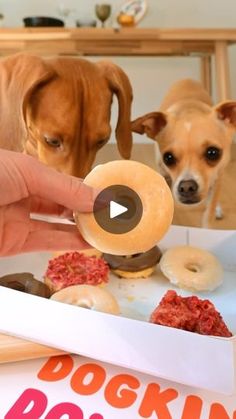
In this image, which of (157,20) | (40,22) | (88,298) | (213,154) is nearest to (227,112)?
(213,154)

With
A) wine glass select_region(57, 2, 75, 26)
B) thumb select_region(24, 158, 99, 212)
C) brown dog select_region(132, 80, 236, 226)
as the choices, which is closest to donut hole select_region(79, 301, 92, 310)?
thumb select_region(24, 158, 99, 212)

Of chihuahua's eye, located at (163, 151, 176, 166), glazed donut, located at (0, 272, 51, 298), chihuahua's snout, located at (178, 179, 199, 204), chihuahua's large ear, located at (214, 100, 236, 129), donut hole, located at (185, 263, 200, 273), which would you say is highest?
chihuahua's large ear, located at (214, 100, 236, 129)

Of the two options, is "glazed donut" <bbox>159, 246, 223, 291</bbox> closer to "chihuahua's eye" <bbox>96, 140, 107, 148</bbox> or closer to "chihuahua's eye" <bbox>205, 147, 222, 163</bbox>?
"chihuahua's eye" <bbox>96, 140, 107, 148</bbox>

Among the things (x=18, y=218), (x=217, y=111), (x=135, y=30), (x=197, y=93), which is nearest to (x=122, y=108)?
(x=217, y=111)

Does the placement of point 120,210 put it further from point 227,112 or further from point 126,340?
point 227,112

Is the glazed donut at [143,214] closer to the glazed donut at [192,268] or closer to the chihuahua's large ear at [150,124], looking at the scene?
the glazed donut at [192,268]

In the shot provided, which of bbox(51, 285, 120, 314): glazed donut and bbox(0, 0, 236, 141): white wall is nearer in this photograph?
bbox(51, 285, 120, 314): glazed donut

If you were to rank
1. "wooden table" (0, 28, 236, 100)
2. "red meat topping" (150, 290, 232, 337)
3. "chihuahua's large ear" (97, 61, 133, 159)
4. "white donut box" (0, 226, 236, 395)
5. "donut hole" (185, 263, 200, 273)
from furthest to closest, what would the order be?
"wooden table" (0, 28, 236, 100) → "chihuahua's large ear" (97, 61, 133, 159) → "donut hole" (185, 263, 200, 273) → "red meat topping" (150, 290, 232, 337) → "white donut box" (0, 226, 236, 395)

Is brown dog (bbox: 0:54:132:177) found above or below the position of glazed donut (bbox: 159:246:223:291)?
above
